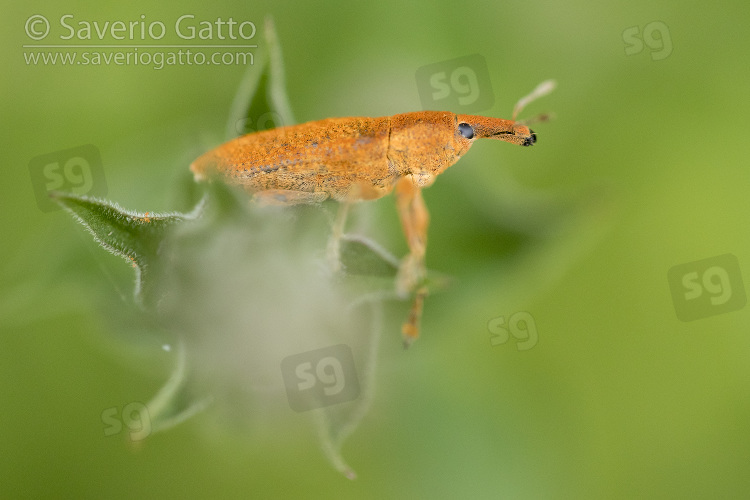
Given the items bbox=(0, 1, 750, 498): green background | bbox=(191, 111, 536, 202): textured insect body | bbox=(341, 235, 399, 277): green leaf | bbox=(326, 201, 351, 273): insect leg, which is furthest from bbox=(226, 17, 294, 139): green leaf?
bbox=(341, 235, 399, 277): green leaf

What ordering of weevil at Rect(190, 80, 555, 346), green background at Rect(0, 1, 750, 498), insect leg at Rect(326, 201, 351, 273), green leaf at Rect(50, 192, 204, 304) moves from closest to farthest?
green leaf at Rect(50, 192, 204, 304) → insect leg at Rect(326, 201, 351, 273) → weevil at Rect(190, 80, 555, 346) → green background at Rect(0, 1, 750, 498)

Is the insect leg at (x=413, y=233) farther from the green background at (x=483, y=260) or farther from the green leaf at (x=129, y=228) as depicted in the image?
the green leaf at (x=129, y=228)

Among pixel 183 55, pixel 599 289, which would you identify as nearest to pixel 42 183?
pixel 183 55

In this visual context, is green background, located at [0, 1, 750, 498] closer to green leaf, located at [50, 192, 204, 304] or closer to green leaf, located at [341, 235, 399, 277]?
green leaf, located at [50, 192, 204, 304]

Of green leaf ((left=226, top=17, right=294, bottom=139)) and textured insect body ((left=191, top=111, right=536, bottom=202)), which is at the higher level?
green leaf ((left=226, top=17, right=294, bottom=139))

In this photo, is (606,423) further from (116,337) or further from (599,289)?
(116,337)
